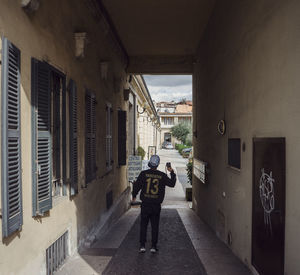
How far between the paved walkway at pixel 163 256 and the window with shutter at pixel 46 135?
3.80ft

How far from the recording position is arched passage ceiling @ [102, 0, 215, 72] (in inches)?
271

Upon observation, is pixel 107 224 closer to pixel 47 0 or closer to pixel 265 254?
pixel 265 254

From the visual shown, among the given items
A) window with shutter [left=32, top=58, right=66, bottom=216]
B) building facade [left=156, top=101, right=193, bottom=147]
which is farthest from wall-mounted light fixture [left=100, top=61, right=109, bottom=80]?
building facade [left=156, top=101, right=193, bottom=147]

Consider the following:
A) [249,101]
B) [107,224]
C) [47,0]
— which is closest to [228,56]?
[249,101]

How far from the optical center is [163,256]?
5145 millimetres

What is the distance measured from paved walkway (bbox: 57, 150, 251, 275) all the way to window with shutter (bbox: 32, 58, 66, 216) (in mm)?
1159

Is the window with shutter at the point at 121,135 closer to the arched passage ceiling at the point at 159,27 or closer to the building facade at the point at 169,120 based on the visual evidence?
the arched passage ceiling at the point at 159,27

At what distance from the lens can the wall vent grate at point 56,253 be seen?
153 inches

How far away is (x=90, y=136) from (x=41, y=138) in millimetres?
2232

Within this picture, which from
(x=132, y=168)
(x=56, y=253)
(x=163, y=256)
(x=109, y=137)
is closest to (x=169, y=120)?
(x=132, y=168)

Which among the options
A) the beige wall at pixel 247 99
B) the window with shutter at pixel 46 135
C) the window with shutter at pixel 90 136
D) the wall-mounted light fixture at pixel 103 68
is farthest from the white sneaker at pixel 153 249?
the wall-mounted light fixture at pixel 103 68

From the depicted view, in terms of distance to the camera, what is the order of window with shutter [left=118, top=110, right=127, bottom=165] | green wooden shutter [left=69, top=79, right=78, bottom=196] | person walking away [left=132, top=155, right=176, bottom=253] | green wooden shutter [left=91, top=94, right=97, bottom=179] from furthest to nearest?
window with shutter [left=118, top=110, right=127, bottom=165] → green wooden shutter [left=91, top=94, right=97, bottom=179] → person walking away [left=132, top=155, right=176, bottom=253] → green wooden shutter [left=69, top=79, right=78, bottom=196]

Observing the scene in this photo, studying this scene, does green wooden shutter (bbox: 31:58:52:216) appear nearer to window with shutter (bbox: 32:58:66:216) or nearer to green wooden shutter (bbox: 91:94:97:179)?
window with shutter (bbox: 32:58:66:216)

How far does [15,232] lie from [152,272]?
84.5 inches
